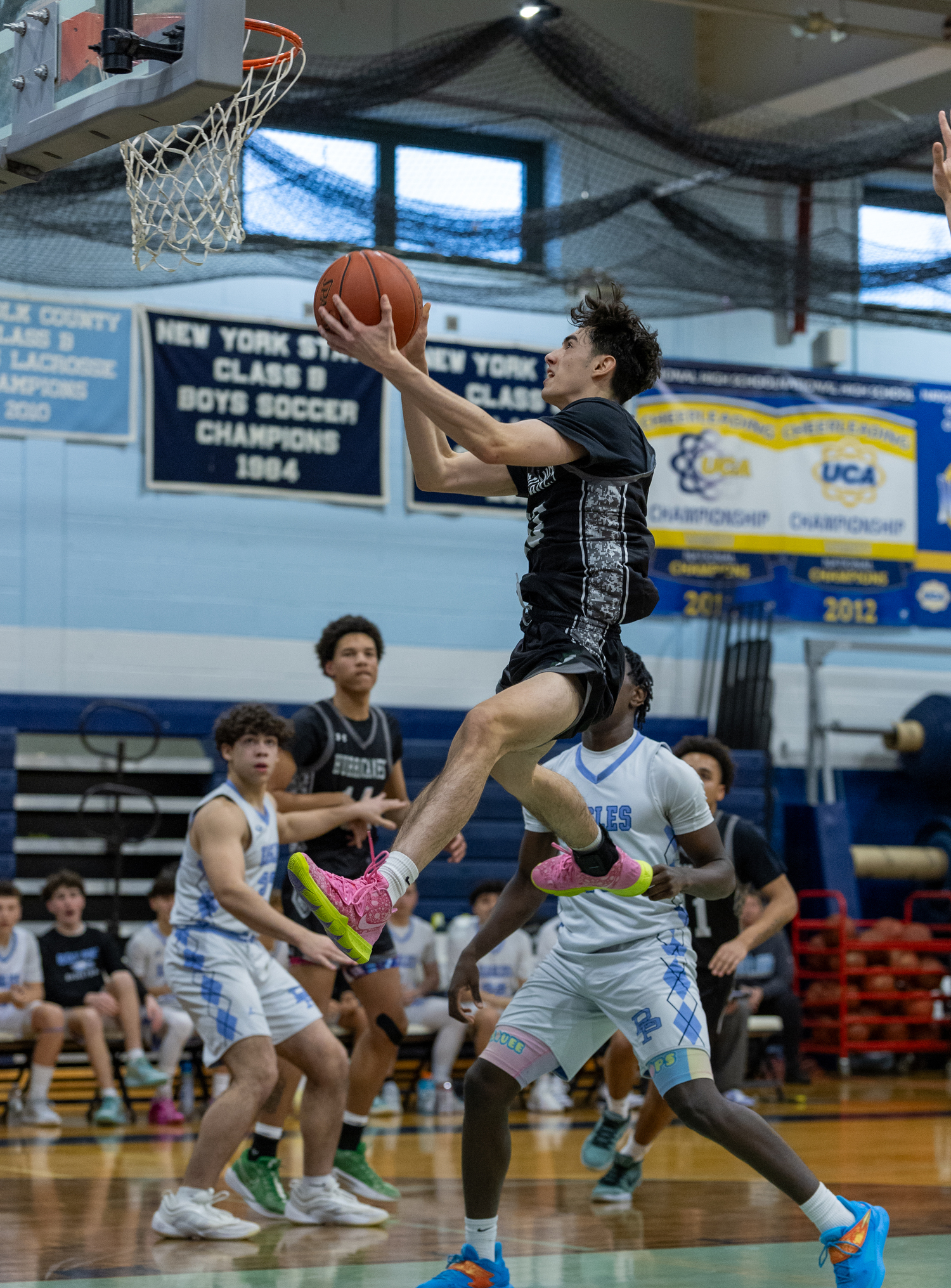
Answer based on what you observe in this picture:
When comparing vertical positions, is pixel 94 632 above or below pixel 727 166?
below

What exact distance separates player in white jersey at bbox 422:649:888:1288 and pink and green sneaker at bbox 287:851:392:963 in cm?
84

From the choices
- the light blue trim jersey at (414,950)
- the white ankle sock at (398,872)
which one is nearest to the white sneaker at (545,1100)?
the light blue trim jersey at (414,950)

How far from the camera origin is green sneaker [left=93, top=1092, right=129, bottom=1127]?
30.8 feet

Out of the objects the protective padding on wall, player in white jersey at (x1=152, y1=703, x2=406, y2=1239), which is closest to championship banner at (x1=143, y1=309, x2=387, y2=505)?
the protective padding on wall

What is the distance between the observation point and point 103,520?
1210cm

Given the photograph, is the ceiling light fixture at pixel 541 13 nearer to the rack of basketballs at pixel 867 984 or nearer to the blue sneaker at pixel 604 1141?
the blue sneaker at pixel 604 1141

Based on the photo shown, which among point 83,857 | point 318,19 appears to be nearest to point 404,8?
point 318,19

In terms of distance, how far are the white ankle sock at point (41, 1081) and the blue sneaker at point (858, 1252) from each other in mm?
6203

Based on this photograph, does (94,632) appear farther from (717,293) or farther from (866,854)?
(866,854)

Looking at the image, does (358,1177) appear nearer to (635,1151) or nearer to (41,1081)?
(635,1151)

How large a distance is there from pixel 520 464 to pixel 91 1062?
22.0ft

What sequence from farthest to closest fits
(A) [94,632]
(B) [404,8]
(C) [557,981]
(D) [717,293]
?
(A) [94,632] → (D) [717,293] → (B) [404,8] → (C) [557,981]

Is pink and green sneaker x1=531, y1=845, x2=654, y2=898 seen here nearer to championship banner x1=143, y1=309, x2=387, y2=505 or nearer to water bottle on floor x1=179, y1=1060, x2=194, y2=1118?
water bottle on floor x1=179, y1=1060, x2=194, y2=1118

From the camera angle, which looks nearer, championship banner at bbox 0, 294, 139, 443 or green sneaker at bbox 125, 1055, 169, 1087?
green sneaker at bbox 125, 1055, 169, 1087
